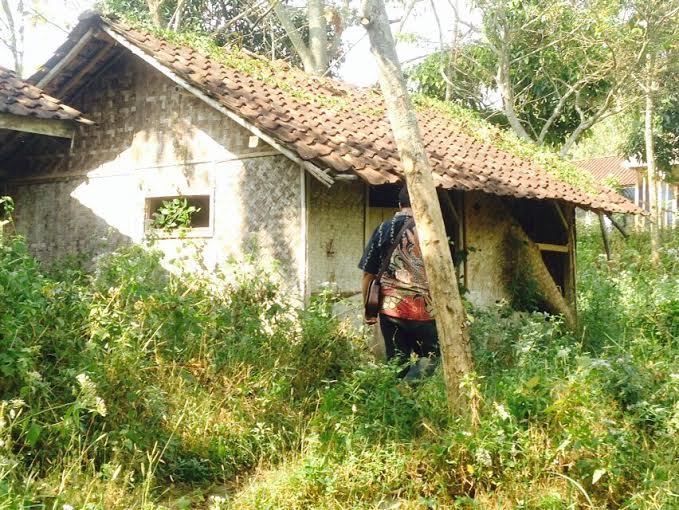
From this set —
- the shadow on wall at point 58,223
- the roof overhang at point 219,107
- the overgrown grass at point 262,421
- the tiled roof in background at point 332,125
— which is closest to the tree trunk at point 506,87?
the tiled roof in background at point 332,125

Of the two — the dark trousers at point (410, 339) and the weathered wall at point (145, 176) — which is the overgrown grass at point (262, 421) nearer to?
the dark trousers at point (410, 339)

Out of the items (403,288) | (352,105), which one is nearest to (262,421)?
(403,288)

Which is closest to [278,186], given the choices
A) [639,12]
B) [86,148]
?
[86,148]

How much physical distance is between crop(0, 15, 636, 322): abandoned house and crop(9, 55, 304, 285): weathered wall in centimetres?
2

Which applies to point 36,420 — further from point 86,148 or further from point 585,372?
point 86,148

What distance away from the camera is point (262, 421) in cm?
539

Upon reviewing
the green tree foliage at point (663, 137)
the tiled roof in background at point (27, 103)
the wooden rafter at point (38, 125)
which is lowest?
the wooden rafter at point (38, 125)

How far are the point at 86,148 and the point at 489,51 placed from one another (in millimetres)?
11616

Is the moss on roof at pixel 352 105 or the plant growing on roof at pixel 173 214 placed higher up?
the moss on roof at pixel 352 105

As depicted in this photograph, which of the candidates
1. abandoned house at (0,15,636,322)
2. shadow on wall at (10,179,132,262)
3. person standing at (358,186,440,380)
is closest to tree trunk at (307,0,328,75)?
abandoned house at (0,15,636,322)

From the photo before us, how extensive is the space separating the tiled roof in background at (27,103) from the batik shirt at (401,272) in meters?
3.96

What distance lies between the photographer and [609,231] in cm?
2389

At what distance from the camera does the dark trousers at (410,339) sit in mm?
5906

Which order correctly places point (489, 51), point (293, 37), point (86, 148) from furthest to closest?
point (489, 51), point (293, 37), point (86, 148)
